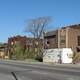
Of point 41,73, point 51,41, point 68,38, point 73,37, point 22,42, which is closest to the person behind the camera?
point 41,73

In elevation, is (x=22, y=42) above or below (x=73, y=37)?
above

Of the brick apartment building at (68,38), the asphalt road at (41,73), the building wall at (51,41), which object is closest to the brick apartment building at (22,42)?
the building wall at (51,41)

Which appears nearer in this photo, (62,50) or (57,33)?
(62,50)

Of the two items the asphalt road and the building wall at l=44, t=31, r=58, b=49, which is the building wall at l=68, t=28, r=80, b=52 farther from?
the asphalt road

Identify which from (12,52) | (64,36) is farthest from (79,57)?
(12,52)

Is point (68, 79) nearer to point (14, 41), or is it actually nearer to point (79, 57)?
point (79, 57)

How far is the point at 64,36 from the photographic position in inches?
2980

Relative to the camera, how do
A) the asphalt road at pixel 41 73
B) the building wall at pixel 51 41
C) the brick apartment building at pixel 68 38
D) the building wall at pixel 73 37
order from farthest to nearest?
the building wall at pixel 51 41, the building wall at pixel 73 37, the brick apartment building at pixel 68 38, the asphalt road at pixel 41 73

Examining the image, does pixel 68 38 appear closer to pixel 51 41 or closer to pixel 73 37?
pixel 73 37

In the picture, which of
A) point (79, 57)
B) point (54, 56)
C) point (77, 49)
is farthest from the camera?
point (77, 49)

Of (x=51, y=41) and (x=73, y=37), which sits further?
(x=51, y=41)

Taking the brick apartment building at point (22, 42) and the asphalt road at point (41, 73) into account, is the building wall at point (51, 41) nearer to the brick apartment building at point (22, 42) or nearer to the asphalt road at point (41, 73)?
the brick apartment building at point (22, 42)

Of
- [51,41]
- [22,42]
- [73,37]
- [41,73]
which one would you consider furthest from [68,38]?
[41,73]

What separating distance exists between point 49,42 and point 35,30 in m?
21.5
